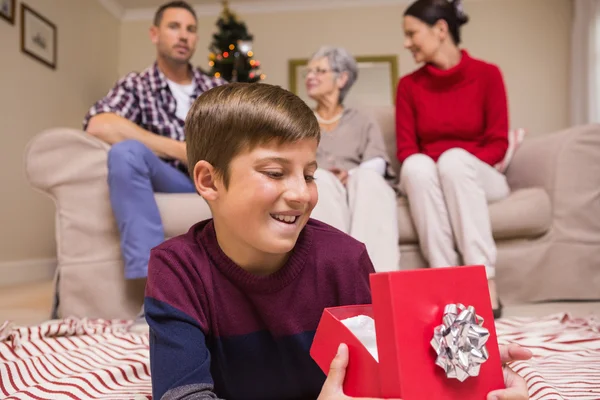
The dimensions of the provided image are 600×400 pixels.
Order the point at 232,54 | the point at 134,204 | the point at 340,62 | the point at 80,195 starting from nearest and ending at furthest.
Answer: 1. the point at 134,204
2. the point at 80,195
3. the point at 340,62
4. the point at 232,54

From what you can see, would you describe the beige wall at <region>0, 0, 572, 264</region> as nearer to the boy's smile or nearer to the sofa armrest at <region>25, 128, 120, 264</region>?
the sofa armrest at <region>25, 128, 120, 264</region>

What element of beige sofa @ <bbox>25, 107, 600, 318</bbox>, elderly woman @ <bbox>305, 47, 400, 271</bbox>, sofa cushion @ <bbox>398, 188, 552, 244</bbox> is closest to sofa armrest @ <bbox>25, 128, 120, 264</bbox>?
beige sofa @ <bbox>25, 107, 600, 318</bbox>

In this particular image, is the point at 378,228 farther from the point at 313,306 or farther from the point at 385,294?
the point at 385,294

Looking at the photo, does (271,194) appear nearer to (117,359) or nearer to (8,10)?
(117,359)

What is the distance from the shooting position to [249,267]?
713 mm

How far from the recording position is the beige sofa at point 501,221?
1606mm

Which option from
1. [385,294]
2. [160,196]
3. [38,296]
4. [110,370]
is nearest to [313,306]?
[385,294]

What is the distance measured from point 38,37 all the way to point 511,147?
2962 millimetres

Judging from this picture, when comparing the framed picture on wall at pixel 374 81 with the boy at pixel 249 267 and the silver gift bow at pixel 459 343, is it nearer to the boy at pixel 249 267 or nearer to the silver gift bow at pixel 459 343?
the boy at pixel 249 267

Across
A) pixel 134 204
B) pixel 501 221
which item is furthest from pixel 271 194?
pixel 501 221

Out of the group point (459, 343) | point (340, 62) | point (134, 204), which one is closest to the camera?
point (459, 343)

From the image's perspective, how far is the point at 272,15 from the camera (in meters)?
4.38

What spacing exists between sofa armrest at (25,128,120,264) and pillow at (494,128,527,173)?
4.63 feet

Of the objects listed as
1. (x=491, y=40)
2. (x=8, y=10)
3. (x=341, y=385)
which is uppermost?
(x=491, y=40)
